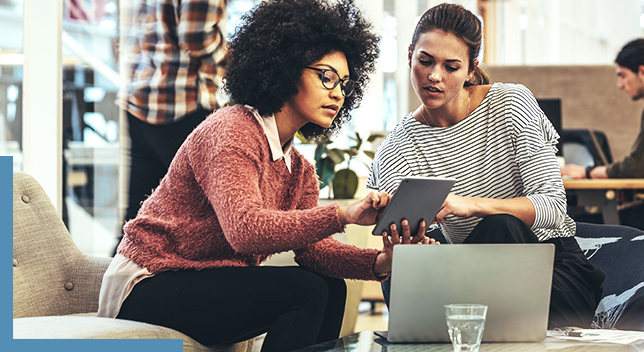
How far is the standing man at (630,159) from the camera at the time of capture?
266 cm

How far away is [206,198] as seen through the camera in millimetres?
1198

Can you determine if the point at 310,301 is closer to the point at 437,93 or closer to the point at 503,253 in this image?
the point at 503,253

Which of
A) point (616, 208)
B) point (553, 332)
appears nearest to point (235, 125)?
point (553, 332)

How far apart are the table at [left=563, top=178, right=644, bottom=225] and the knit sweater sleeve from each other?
5.97 ft

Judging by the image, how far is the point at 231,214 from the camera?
3.50 feet

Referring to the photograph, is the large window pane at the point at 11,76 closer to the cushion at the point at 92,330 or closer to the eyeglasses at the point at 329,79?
the cushion at the point at 92,330

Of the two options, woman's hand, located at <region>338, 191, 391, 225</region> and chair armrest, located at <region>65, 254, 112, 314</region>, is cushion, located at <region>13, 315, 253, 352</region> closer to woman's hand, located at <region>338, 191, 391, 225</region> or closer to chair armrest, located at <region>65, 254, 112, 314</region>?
chair armrest, located at <region>65, 254, 112, 314</region>

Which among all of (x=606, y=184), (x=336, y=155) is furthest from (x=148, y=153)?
(x=606, y=184)

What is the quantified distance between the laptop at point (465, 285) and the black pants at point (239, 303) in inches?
7.4

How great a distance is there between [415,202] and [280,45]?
45cm

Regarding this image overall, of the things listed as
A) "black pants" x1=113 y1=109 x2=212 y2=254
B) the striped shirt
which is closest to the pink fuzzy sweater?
the striped shirt

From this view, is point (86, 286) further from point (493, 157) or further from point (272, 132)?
point (493, 157)

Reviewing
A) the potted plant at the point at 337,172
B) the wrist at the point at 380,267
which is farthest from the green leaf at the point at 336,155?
the wrist at the point at 380,267

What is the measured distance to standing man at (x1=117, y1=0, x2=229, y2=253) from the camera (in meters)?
1.98
